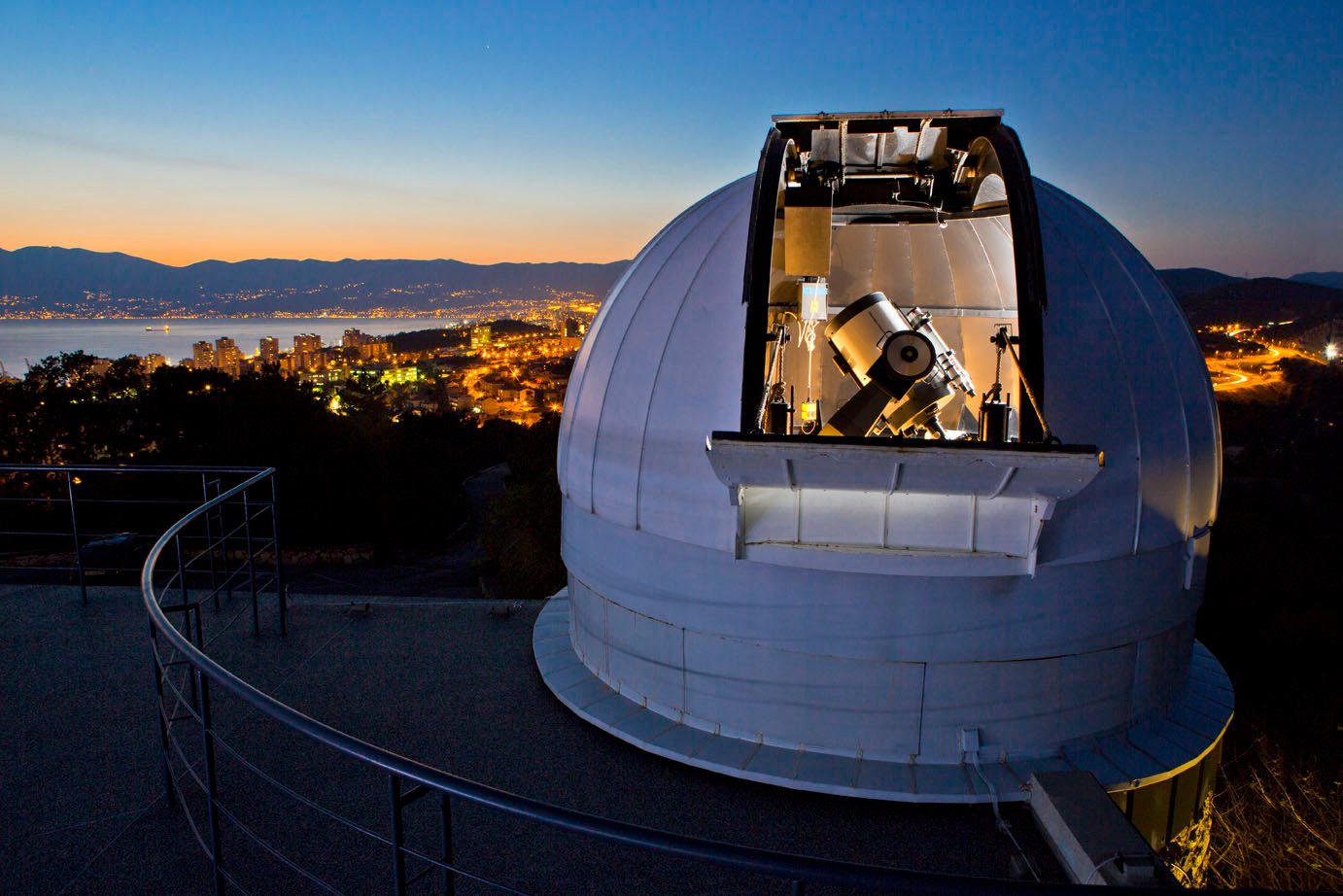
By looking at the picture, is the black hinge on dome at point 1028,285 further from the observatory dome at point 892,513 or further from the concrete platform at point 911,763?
the concrete platform at point 911,763

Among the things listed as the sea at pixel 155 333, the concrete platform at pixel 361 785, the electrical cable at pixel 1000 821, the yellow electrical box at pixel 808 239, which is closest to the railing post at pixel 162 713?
the concrete platform at pixel 361 785

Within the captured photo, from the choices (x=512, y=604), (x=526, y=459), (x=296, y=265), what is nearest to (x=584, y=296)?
(x=526, y=459)

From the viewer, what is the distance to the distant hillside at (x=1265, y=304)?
41.7m

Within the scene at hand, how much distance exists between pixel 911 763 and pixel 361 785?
3.58m

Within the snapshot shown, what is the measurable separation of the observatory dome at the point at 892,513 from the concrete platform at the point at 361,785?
0.85 ft

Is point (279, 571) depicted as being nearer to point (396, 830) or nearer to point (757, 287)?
point (757, 287)

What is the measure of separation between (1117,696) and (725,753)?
2.79m

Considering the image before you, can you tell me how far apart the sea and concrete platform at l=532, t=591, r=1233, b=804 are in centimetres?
9176

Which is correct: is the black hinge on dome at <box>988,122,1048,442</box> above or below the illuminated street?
above

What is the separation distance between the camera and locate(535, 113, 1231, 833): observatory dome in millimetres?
4832

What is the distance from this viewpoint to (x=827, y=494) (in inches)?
195

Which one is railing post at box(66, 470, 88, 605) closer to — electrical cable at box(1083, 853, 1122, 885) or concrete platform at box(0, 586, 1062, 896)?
concrete platform at box(0, 586, 1062, 896)

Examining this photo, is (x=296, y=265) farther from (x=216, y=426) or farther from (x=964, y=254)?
(x=964, y=254)

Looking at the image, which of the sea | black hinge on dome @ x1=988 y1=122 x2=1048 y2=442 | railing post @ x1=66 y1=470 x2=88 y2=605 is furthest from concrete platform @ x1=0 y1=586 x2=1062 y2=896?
the sea
